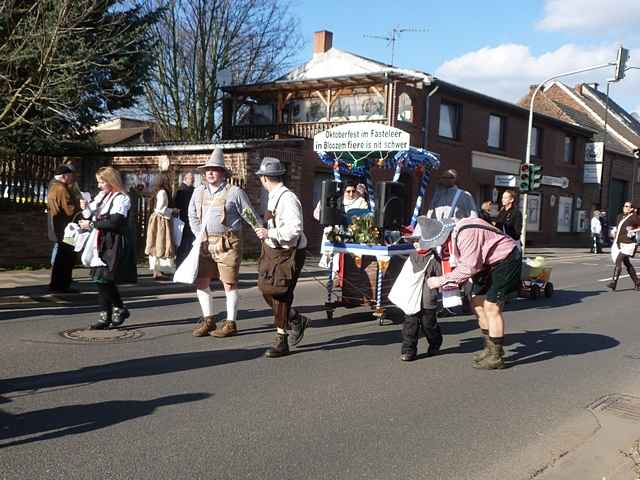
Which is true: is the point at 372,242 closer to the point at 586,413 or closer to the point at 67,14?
the point at 586,413

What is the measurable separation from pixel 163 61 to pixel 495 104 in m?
13.5

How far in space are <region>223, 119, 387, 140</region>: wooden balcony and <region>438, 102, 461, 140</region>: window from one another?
4744 millimetres

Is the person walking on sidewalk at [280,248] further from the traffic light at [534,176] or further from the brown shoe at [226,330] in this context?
the traffic light at [534,176]

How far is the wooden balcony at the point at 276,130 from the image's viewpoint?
24.1 metres

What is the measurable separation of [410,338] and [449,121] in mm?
20518

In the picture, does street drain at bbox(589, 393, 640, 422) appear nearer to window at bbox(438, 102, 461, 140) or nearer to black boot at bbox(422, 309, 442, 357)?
black boot at bbox(422, 309, 442, 357)

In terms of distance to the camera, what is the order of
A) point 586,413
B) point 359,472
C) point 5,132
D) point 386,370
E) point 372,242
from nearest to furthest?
point 359,472, point 586,413, point 386,370, point 372,242, point 5,132

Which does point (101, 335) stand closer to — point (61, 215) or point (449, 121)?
point (61, 215)

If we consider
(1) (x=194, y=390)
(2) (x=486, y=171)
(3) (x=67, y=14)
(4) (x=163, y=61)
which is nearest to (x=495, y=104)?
(2) (x=486, y=171)

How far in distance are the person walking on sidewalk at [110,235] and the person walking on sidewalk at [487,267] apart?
331 cm

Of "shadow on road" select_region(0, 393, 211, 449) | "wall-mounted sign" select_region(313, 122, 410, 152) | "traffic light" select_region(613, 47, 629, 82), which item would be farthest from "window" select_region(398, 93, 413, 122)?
"shadow on road" select_region(0, 393, 211, 449)

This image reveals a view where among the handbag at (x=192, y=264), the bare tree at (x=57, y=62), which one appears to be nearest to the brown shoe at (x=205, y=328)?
the handbag at (x=192, y=264)

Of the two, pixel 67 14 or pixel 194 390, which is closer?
pixel 194 390

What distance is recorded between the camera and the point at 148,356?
6.48m
